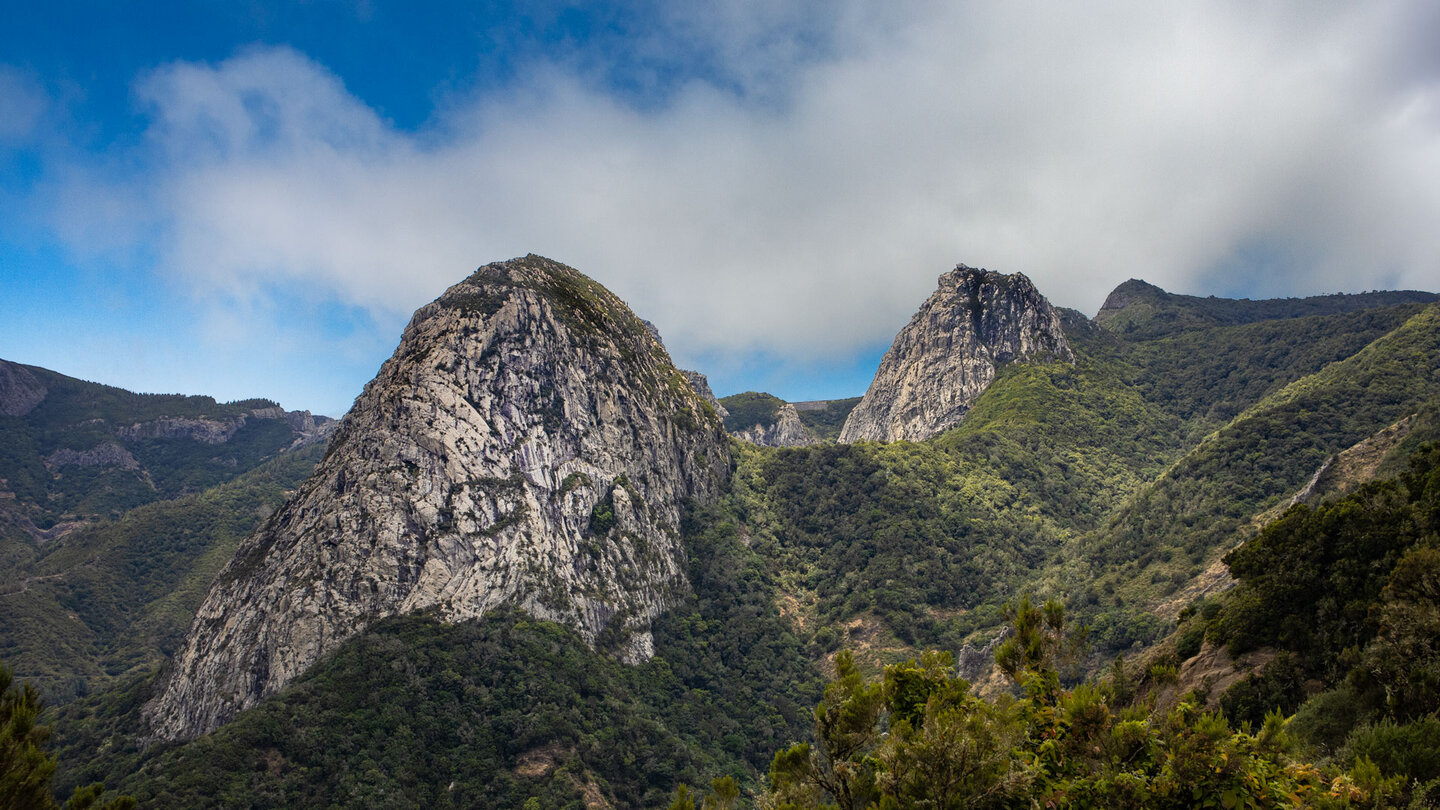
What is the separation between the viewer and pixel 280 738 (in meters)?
57.4

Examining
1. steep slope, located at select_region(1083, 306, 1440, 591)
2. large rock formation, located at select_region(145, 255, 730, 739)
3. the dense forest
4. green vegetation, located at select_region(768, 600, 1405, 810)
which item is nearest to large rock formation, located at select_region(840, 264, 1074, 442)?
the dense forest

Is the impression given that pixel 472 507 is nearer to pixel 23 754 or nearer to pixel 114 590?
pixel 23 754

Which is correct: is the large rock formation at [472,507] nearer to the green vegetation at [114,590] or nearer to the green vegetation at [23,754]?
the green vegetation at [23,754]

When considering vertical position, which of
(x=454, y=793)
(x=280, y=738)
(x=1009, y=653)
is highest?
(x=1009, y=653)

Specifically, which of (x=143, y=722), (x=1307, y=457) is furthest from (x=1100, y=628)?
(x=143, y=722)

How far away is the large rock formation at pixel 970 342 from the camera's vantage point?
584 ft

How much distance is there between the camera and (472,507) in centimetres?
8162

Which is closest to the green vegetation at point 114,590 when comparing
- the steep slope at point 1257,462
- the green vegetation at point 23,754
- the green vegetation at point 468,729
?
the green vegetation at point 468,729

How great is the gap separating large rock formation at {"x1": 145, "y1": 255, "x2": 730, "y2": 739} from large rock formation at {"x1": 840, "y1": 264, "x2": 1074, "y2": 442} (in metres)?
99.0

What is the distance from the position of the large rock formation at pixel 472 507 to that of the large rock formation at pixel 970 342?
99019mm

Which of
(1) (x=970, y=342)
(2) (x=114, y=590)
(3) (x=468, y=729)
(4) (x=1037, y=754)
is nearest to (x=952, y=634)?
(3) (x=468, y=729)

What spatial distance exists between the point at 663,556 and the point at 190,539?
135m

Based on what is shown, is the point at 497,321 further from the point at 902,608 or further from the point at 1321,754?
the point at 1321,754

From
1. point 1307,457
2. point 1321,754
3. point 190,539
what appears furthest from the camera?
point 190,539
